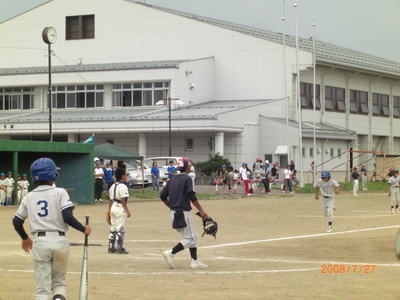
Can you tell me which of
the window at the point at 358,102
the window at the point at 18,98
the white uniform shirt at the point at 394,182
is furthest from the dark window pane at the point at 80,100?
the white uniform shirt at the point at 394,182

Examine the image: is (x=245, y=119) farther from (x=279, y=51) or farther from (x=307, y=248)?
(x=307, y=248)

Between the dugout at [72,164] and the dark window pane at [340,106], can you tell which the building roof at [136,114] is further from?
the dugout at [72,164]

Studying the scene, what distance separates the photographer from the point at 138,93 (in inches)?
2094

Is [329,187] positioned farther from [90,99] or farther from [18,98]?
[18,98]

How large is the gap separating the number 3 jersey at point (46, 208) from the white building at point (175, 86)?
38375 mm

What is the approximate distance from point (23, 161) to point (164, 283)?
22.0 metres

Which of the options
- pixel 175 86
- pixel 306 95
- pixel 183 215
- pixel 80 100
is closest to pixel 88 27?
pixel 80 100

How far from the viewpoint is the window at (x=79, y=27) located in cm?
5944

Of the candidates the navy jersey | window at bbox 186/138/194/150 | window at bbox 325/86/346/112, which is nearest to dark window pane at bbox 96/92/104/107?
window at bbox 186/138/194/150

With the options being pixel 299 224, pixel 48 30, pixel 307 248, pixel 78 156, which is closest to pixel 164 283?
pixel 307 248

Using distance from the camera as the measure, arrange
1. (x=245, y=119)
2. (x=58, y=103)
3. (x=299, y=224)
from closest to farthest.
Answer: (x=299, y=224) → (x=245, y=119) → (x=58, y=103)

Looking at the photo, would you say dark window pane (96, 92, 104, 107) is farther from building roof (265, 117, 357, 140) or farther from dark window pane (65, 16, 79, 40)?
building roof (265, 117, 357, 140)

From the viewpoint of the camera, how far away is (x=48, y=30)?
36.2m

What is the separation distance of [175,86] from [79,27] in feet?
45.3
